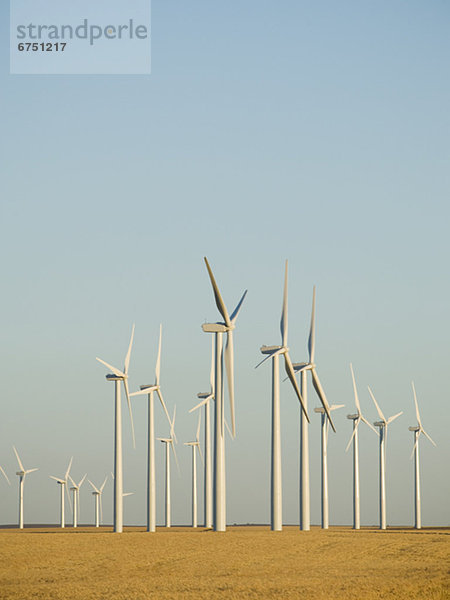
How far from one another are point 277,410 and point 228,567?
2874cm

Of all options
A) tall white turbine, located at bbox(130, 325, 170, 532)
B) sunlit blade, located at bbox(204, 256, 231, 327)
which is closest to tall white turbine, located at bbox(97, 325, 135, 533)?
tall white turbine, located at bbox(130, 325, 170, 532)

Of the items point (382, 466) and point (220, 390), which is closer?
point (220, 390)

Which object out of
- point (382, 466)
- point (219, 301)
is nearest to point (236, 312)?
point (219, 301)

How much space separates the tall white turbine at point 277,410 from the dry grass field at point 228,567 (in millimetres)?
4379

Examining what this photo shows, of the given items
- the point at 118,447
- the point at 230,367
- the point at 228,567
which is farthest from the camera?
the point at 118,447

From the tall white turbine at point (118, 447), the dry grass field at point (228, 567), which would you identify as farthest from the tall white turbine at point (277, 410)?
the tall white turbine at point (118, 447)

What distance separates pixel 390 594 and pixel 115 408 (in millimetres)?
58123

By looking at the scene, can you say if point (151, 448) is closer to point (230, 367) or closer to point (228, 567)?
point (230, 367)

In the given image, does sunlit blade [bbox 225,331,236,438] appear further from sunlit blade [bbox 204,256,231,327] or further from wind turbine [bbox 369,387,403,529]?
wind turbine [bbox 369,387,403,529]

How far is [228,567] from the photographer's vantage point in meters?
70.6

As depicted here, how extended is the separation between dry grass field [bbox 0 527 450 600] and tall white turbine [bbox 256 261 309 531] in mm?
4379

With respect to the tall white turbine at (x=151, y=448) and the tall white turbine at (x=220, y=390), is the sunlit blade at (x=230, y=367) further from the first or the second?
the tall white turbine at (x=151, y=448)

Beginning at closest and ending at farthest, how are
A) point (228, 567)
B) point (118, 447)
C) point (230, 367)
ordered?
point (228, 567) < point (230, 367) < point (118, 447)

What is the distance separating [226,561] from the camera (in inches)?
2891
